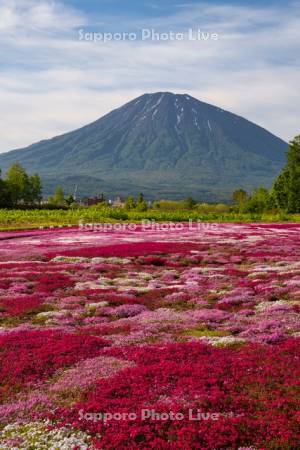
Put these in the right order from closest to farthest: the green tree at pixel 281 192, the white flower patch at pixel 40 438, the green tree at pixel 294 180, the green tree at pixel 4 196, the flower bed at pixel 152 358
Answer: the white flower patch at pixel 40 438, the flower bed at pixel 152 358, the green tree at pixel 294 180, the green tree at pixel 281 192, the green tree at pixel 4 196

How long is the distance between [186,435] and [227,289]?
1524 centimetres

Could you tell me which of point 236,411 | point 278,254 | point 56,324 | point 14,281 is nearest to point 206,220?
point 278,254

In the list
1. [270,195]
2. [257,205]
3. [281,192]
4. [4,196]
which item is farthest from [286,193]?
[4,196]

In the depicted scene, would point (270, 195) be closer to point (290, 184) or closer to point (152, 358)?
point (290, 184)

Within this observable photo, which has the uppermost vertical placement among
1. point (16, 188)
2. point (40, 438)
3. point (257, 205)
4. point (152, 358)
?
point (16, 188)

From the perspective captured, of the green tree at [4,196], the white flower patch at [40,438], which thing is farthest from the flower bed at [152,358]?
the green tree at [4,196]

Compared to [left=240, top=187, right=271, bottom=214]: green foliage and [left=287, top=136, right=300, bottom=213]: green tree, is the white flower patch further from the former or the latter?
[left=240, top=187, right=271, bottom=214]: green foliage

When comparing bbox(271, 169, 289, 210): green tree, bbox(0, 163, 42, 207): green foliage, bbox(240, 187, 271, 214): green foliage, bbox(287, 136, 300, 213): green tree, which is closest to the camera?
bbox(287, 136, 300, 213): green tree

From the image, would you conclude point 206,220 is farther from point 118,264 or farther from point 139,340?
point 139,340

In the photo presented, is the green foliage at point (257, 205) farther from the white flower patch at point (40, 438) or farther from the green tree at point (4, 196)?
the white flower patch at point (40, 438)

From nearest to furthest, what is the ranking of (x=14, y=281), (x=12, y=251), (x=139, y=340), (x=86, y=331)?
(x=139, y=340), (x=86, y=331), (x=14, y=281), (x=12, y=251)

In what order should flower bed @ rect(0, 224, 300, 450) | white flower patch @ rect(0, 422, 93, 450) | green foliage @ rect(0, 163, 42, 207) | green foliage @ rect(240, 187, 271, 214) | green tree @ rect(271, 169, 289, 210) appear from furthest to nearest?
green foliage @ rect(240, 187, 271, 214), green foliage @ rect(0, 163, 42, 207), green tree @ rect(271, 169, 289, 210), flower bed @ rect(0, 224, 300, 450), white flower patch @ rect(0, 422, 93, 450)

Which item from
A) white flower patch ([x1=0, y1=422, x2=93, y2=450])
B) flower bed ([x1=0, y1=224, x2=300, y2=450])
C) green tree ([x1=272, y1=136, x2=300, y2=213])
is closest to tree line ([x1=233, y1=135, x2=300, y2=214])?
green tree ([x1=272, y1=136, x2=300, y2=213])

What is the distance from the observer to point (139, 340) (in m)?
16.8
